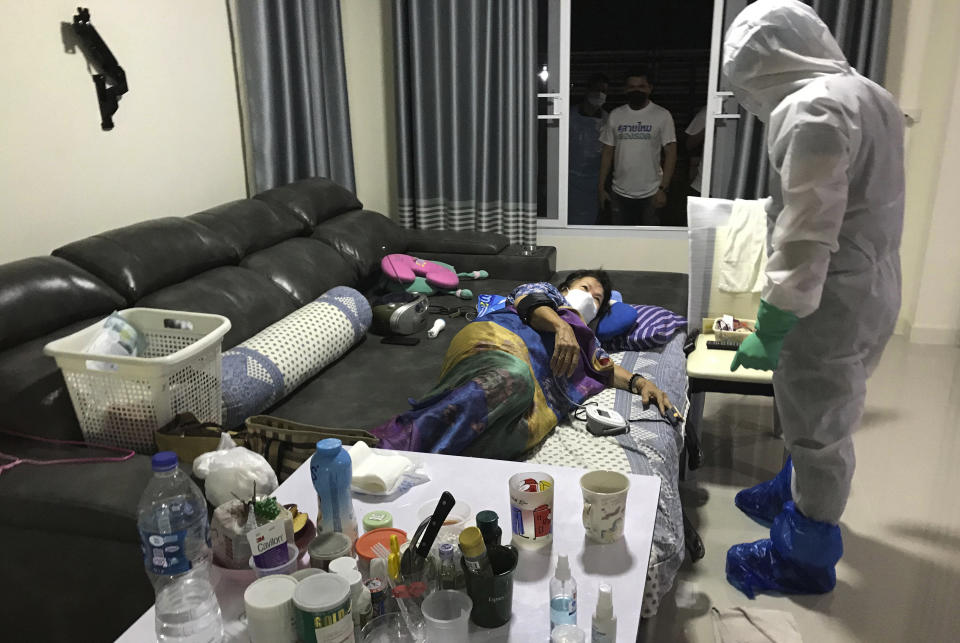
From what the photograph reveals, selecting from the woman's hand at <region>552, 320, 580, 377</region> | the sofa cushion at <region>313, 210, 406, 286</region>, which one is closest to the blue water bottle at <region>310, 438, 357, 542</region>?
the woman's hand at <region>552, 320, 580, 377</region>

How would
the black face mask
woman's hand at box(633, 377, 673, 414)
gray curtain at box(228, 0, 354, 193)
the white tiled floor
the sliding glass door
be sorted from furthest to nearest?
the black face mask < the sliding glass door < gray curtain at box(228, 0, 354, 193) < woman's hand at box(633, 377, 673, 414) < the white tiled floor

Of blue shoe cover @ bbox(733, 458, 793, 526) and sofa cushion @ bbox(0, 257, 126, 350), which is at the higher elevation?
sofa cushion @ bbox(0, 257, 126, 350)

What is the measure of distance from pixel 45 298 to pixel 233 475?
0.82 metres

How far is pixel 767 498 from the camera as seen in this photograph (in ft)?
7.86

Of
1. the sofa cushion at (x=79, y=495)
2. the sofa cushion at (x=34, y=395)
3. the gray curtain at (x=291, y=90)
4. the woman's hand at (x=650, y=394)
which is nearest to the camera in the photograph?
the sofa cushion at (x=79, y=495)

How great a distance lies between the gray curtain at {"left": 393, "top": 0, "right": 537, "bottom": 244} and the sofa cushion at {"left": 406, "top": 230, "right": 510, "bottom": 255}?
0.56 metres

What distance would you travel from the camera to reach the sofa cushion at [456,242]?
357cm

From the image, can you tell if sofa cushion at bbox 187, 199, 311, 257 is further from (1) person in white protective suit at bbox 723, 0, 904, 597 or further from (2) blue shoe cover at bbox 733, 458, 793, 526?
(2) blue shoe cover at bbox 733, 458, 793, 526

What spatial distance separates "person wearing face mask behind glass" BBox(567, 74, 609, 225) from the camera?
4605 millimetres

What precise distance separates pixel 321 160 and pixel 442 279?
90 centimetres

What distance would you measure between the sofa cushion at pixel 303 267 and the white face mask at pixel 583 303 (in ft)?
3.11

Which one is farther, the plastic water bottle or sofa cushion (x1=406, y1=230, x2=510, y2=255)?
sofa cushion (x1=406, y1=230, x2=510, y2=255)

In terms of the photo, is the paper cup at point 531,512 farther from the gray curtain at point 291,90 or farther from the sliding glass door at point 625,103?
the sliding glass door at point 625,103

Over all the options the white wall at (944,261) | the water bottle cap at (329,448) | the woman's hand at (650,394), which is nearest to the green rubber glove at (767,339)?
the woman's hand at (650,394)
